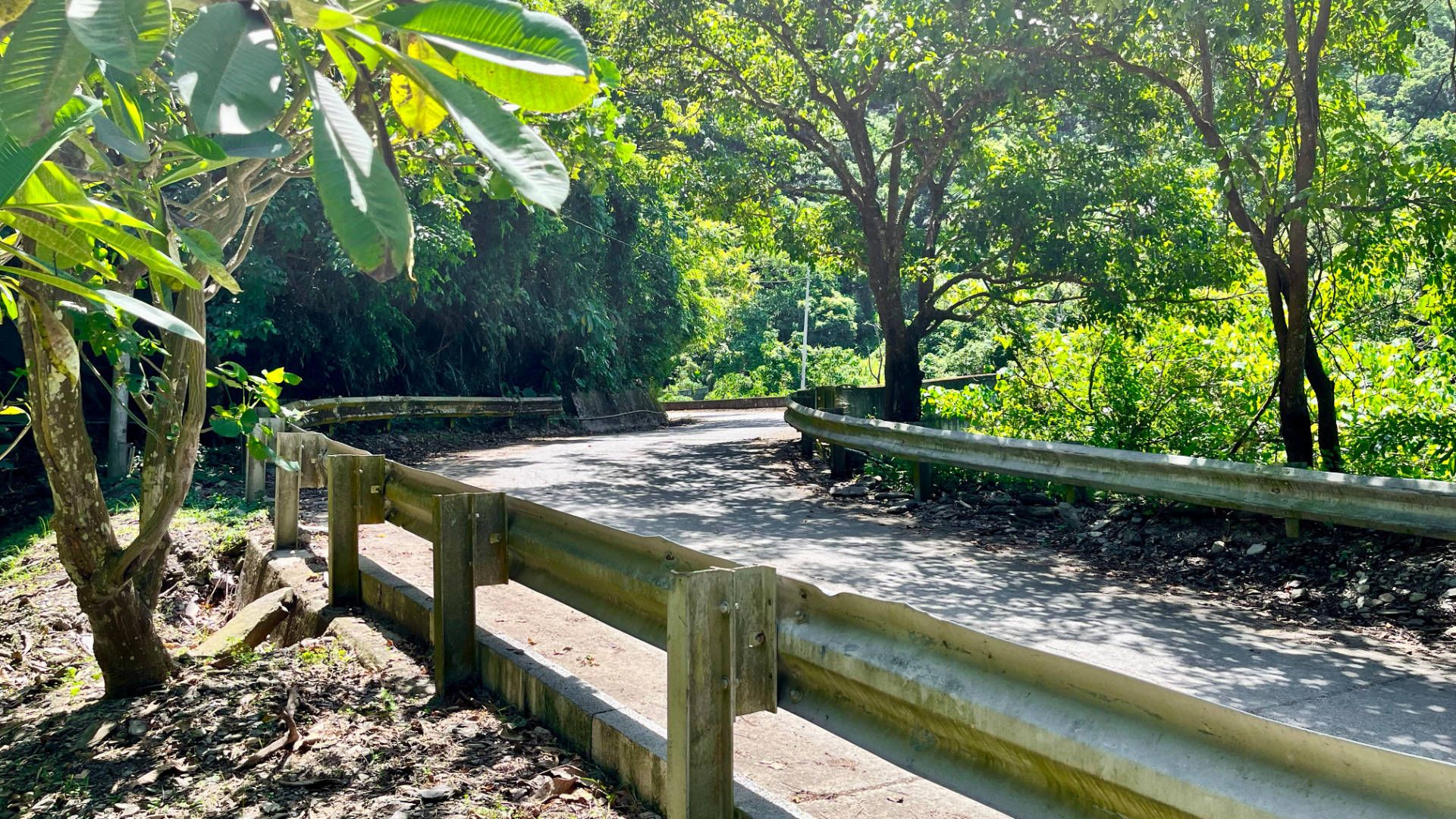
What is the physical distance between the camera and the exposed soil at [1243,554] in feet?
21.9

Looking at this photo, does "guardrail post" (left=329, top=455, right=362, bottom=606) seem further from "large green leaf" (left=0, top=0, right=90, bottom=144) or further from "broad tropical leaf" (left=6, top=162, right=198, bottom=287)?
"large green leaf" (left=0, top=0, right=90, bottom=144)

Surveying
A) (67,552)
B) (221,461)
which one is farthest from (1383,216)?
(221,461)

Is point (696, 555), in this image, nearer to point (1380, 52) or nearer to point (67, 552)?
point (67, 552)

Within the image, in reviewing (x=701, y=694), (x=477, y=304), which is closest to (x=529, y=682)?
(x=701, y=694)

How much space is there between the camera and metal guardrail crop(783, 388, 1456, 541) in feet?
21.5

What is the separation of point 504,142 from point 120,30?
1.57ft

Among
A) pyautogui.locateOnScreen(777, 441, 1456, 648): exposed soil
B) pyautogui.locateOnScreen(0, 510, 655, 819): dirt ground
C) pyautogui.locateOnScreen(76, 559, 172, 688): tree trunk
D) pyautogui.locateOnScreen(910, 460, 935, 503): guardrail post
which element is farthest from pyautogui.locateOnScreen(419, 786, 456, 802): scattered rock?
pyautogui.locateOnScreen(910, 460, 935, 503): guardrail post

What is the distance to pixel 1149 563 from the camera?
8.20m

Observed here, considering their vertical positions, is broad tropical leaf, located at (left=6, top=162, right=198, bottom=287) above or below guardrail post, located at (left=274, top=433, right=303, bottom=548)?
above

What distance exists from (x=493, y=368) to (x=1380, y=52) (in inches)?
664

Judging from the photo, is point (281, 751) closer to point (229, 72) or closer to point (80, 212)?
point (80, 212)

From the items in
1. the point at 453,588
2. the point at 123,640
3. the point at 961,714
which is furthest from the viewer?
the point at 123,640

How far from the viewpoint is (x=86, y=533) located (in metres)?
5.47

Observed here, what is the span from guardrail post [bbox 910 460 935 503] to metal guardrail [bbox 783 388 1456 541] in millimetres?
109
